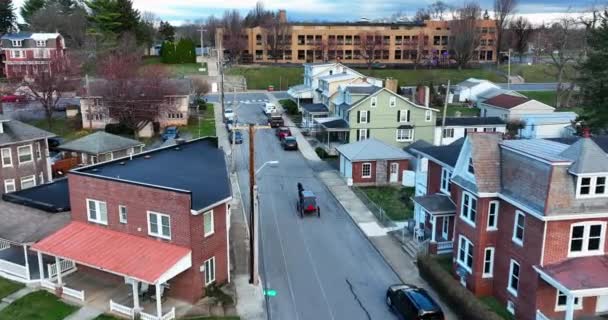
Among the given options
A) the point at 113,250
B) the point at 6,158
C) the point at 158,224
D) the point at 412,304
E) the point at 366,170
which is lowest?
the point at 412,304

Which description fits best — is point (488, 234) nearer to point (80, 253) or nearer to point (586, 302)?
point (586, 302)

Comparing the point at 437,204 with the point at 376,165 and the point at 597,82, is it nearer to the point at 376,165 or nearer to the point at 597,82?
the point at 376,165

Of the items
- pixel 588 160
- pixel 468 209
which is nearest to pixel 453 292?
pixel 468 209

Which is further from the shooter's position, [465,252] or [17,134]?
[17,134]

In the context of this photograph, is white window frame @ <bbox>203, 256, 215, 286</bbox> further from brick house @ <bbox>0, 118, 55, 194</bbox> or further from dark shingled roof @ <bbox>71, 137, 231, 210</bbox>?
brick house @ <bbox>0, 118, 55, 194</bbox>

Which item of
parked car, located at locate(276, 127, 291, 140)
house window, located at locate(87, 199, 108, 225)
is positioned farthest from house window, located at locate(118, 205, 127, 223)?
parked car, located at locate(276, 127, 291, 140)
